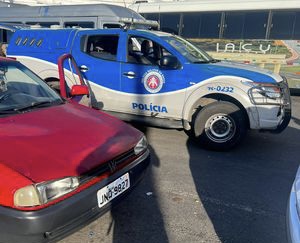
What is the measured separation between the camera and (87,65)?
239 inches

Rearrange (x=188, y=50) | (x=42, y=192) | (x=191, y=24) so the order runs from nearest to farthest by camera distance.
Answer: (x=42, y=192)
(x=188, y=50)
(x=191, y=24)

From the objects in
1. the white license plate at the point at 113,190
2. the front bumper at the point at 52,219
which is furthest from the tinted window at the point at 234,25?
the front bumper at the point at 52,219

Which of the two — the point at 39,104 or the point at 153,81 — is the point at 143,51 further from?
the point at 39,104

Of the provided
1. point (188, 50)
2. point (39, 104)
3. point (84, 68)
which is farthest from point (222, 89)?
point (39, 104)

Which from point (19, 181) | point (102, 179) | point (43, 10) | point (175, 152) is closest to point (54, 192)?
point (19, 181)

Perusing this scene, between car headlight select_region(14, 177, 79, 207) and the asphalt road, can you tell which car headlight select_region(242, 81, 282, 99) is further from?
car headlight select_region(14, 177, 79, 207)

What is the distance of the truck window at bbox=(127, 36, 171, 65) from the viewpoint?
5.80 metres

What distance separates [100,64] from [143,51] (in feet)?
2.66

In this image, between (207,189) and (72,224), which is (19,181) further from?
(207,189)

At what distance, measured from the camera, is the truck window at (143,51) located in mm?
5802

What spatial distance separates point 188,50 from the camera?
588 centimetres

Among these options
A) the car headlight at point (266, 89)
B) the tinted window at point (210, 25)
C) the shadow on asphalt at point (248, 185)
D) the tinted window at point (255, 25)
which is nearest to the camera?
the shadow on asphalt at point (248, 185)

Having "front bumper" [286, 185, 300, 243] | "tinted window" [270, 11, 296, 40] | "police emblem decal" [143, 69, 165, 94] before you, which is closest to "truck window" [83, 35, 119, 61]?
"police emblem decal" [143, 69, 165, 94]

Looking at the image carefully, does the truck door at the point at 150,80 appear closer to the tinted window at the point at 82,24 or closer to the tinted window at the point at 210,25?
the tinted window at the point at 210,25
